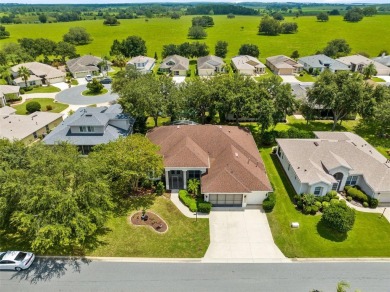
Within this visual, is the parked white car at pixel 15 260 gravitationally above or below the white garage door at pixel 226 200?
above

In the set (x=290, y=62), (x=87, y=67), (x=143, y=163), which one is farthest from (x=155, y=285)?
(x=290, y=62)

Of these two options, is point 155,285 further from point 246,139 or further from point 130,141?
point 246,139

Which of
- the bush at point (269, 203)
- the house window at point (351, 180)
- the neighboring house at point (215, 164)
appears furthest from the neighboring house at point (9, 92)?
the house window at point (351, 180)

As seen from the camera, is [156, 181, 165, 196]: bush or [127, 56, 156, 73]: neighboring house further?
[127, 56, 156, 73]: neighboring house

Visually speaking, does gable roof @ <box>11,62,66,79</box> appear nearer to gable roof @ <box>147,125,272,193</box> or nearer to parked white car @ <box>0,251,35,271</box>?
gable roof @ <box>147,125,272,193</box>

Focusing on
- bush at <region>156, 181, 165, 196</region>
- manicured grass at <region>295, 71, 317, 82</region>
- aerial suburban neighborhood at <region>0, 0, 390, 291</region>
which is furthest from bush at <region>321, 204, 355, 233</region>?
manicured grass at <region>295, 71, 317, 82</region>

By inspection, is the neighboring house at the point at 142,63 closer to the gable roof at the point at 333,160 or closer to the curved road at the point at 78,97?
the curved road at the point at 78,97
